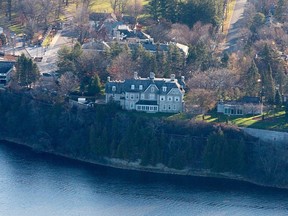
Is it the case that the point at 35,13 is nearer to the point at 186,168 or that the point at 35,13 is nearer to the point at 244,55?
the point at 244,55

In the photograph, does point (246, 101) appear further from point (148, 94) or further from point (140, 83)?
point (140, 83)

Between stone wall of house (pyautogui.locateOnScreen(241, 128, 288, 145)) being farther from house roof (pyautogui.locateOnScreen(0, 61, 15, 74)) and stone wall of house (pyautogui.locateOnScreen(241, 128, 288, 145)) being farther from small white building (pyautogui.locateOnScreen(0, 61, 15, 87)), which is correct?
house roof (pyautogui.locateOnScreen(0, 61, 15, 74))

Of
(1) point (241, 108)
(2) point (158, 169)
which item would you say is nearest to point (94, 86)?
(2) point (158, 169)

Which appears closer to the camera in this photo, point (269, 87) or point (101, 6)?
point (269, 87)

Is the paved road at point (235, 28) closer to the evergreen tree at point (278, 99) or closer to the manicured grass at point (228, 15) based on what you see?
the manicured grass at point (228, 15)

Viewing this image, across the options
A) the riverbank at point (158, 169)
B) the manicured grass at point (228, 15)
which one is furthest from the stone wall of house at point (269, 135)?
the manicured grass at point (228, 15)

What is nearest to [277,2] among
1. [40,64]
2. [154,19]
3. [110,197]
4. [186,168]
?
[154,19]
